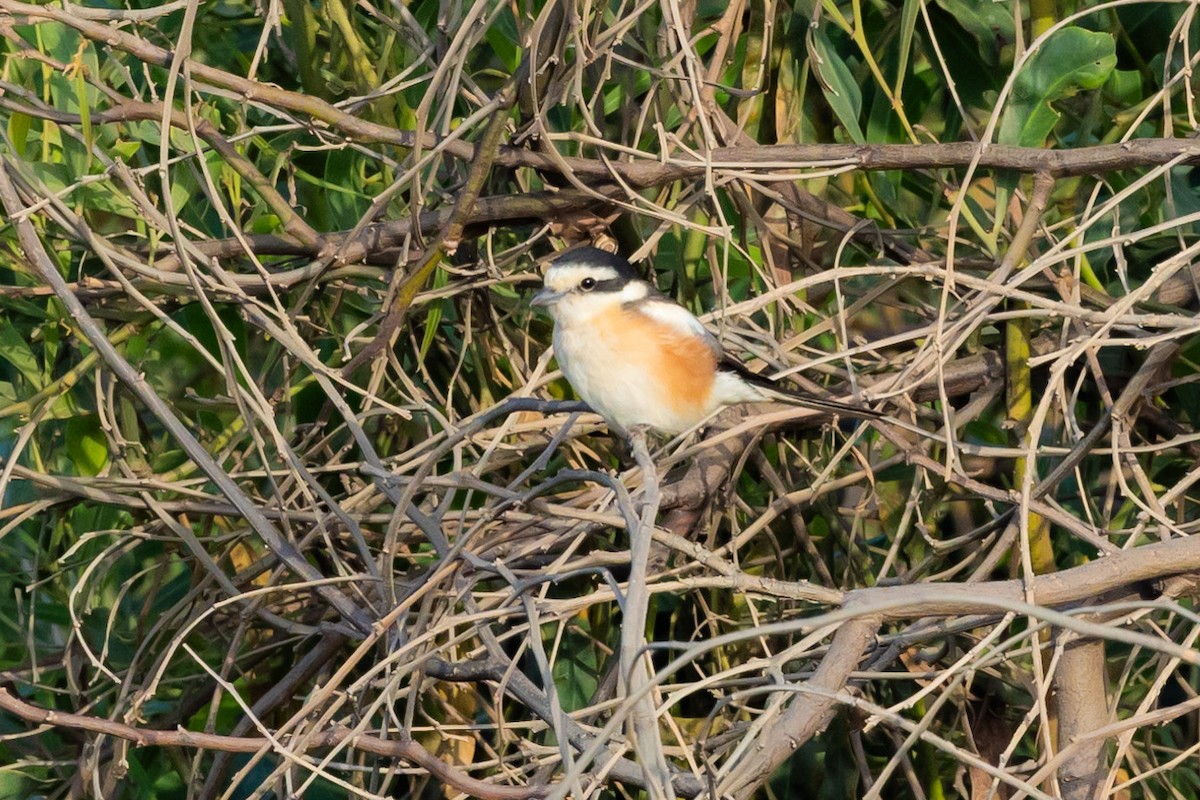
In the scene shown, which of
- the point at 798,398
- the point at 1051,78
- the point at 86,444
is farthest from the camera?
the point at 86,444

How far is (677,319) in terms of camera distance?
2908 mm

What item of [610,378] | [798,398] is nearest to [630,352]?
[610,378]

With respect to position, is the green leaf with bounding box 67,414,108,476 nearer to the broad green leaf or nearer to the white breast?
the broad green leaf

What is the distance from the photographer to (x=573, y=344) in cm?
286

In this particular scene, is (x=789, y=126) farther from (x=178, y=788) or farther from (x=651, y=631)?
(x=178, y=788)

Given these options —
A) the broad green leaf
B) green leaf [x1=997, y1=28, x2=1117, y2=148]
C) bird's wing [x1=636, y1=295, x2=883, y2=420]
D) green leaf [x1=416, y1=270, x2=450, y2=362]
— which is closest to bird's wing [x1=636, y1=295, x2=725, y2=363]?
bird's wing [x1=636, y1=295, x2=883, y2=420]

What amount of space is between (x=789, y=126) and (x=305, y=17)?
1085mm

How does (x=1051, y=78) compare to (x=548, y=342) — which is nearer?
(x=1051, y=78)

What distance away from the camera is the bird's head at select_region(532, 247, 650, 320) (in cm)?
280

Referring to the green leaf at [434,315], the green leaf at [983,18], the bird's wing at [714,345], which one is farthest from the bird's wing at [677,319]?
the green leaf at [983,18]

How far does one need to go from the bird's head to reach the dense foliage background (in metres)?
0.15

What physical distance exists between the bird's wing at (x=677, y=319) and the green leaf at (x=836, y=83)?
49 centimetres

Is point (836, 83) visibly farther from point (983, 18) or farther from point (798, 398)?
point (798, 398)

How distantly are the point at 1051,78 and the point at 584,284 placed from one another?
37.6 inches
